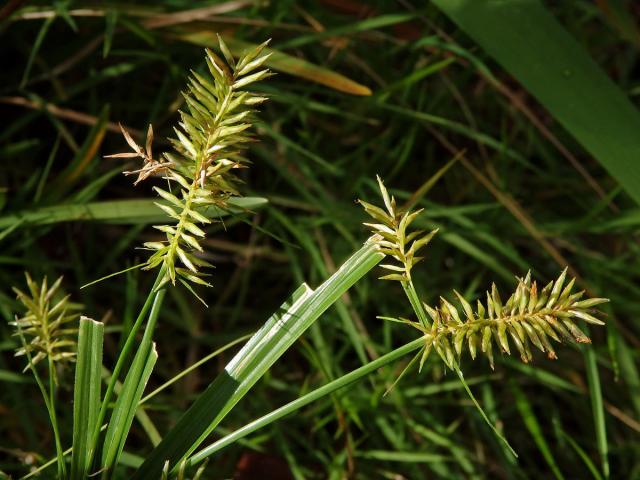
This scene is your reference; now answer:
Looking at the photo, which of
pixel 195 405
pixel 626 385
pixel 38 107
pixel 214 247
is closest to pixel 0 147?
pixel 38 107

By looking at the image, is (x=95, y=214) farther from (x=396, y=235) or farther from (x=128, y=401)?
(x=396, y=235)

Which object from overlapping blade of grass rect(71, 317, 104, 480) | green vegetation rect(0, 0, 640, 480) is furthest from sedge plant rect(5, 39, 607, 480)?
green vegetation rect(0, 0, 640, 480)

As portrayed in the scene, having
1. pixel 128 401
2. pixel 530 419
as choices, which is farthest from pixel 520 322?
pixel 530 419

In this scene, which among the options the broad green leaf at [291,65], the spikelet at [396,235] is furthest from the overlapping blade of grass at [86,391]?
the broad green leaf at [291,65]

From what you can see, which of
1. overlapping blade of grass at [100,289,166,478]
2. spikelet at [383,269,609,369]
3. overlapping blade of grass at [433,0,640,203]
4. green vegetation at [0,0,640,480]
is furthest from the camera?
green vegetation at [0,0,640,480]

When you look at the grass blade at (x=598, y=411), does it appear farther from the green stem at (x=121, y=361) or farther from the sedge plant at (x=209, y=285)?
the green stem at (x=121, y=361)

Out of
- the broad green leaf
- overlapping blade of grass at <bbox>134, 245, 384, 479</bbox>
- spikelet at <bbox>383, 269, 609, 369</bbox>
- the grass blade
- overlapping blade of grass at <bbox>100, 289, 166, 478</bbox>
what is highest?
the broad green leaf

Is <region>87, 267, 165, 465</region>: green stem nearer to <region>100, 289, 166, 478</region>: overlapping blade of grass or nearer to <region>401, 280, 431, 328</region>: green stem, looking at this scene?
<region>100, 289, 166, 478</region>: overlapping blade of grass
